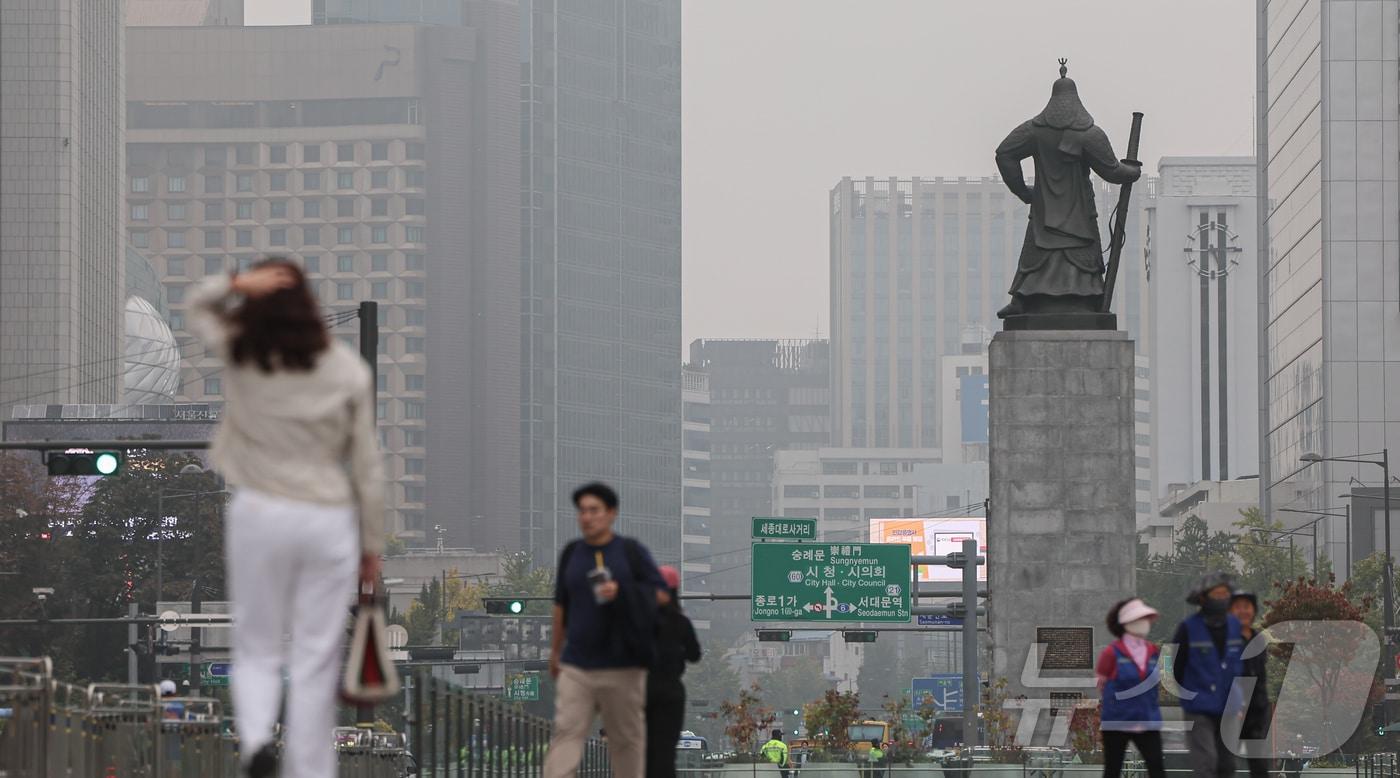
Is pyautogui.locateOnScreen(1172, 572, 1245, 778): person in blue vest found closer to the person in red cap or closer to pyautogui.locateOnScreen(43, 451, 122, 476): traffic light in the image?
the person in red cap

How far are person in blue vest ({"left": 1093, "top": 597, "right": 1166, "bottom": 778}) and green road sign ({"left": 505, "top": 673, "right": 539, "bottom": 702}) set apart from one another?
69.1 m

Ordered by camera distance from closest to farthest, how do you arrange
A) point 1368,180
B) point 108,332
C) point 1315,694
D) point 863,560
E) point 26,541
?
point 863,560 → point 1315,694 → point 26,541 → point 1368,180 → point 108,332

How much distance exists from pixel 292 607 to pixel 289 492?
0.43 metres

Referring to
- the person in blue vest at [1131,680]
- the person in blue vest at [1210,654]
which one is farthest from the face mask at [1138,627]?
the person in blue vest at [1210,654]

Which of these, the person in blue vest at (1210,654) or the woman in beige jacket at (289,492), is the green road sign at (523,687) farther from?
the woman in beige jacket at (289,492)

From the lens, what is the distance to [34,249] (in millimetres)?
146750

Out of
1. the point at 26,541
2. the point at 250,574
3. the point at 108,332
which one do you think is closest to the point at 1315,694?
the point at 26,541

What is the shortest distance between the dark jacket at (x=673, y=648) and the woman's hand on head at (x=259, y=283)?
660cm

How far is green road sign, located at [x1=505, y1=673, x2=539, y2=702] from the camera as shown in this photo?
87.8 metres

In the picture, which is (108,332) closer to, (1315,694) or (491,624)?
(491,624)

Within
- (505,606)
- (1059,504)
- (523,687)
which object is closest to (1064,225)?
(1059,504)

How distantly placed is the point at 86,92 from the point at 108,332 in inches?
621

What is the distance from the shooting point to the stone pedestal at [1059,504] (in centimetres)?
3919

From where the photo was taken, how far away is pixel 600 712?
14.8 m
